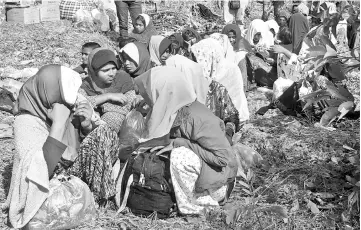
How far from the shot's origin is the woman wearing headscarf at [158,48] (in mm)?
6254

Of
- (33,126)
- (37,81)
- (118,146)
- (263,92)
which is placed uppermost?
(37,81)

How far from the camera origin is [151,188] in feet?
11.8

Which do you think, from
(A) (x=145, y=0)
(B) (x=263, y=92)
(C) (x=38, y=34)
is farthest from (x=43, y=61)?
(A) (x=145, y=0)

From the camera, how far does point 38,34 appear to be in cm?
918

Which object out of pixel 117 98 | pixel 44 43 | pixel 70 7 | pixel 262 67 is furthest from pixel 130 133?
pixel 70 7

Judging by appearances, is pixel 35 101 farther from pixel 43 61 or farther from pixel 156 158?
pixel 43 61

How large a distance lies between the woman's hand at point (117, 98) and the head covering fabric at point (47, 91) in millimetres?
886

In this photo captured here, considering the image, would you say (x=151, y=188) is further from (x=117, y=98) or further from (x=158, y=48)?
(x=158, y=48)

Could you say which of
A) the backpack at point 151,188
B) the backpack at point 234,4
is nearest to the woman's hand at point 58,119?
the backpack at point 151,188

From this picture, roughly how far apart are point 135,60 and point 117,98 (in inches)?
40.7

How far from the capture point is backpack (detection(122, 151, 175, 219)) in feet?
11.8

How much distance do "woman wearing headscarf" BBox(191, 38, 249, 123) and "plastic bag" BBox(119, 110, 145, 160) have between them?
190 centimetres

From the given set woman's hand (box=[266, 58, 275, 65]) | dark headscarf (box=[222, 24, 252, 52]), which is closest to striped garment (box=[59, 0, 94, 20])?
dark headscarf (box=[222, 24, 252, 52])

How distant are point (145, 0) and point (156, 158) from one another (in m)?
8.59
